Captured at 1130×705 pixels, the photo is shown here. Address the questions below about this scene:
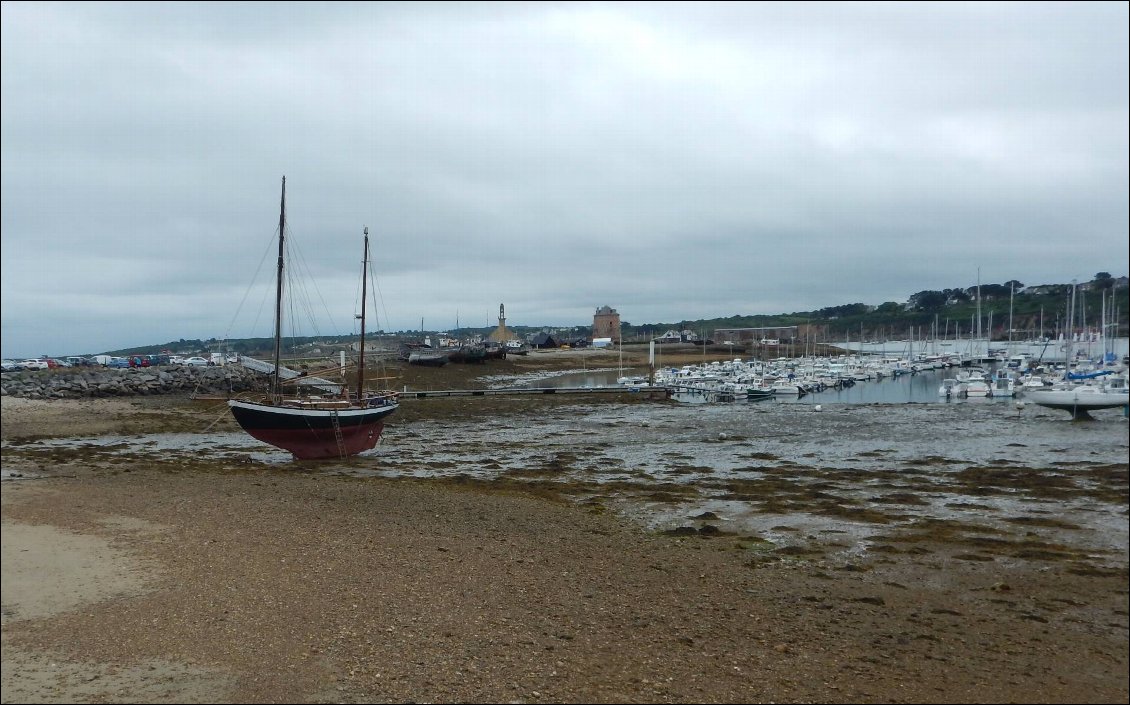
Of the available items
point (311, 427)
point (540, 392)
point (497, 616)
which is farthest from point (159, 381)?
point (497, 616)

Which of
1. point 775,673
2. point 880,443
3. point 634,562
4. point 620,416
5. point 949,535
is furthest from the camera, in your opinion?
point 620,416

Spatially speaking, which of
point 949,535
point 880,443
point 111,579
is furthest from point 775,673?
point 880,443

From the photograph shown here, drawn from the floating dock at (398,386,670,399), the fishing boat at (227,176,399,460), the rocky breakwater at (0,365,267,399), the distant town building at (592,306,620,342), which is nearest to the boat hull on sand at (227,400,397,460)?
the fishing boat at (227,176,399,460)

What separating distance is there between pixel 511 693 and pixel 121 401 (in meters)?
36.0

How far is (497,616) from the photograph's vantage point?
341 inches

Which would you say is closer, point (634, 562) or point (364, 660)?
point (364, 660)

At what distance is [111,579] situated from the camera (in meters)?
8.68

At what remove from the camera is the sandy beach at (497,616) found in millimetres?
6184

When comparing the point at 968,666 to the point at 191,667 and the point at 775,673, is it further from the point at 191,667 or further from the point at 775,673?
the point at 191,667

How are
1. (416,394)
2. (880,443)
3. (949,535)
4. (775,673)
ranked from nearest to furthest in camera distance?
(775,673) < (949,535) < (880,443) < (416,394)

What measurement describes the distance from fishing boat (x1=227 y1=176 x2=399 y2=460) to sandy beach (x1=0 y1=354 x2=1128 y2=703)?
34.6 feet

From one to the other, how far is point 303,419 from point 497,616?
17.6 metres

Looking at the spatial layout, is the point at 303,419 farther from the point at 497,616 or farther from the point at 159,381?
the point at 159,381

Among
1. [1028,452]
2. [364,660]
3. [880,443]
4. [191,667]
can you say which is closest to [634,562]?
[364,660]
